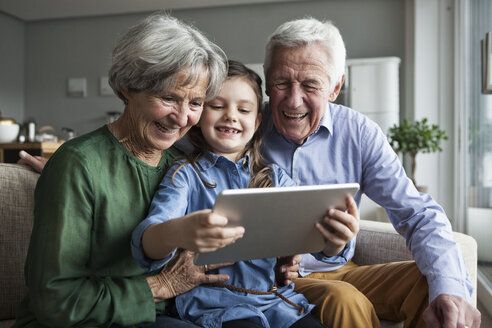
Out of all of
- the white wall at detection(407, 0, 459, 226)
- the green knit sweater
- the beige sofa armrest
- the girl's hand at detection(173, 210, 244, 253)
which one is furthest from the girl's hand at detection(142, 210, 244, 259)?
the white wall at detection(407, 0, 459, 226)

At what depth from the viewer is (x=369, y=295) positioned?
1.41 m

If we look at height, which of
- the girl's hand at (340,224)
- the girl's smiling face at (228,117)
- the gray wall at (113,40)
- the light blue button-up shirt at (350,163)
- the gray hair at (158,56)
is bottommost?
the girl's hand at (340,224)

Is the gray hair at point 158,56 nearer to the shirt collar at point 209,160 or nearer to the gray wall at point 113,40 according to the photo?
the shirt collar at point 209,160

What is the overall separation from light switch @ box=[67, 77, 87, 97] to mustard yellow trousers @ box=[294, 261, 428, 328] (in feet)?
19.0

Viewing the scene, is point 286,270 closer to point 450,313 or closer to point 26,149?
point 450,313

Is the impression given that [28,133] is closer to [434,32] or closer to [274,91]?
[274,91]

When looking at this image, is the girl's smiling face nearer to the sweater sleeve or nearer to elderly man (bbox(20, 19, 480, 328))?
elderly man (bbox(20, 19, 480, 328))

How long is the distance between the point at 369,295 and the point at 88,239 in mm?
868

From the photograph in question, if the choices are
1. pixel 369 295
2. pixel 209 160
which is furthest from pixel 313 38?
pixel 369 295

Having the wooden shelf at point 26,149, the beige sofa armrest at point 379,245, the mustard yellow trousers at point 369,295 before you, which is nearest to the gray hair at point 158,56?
the mustard yellow trousers at point 369,295

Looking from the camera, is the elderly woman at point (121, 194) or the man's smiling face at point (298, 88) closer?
the elderly woman at point (121, 194)

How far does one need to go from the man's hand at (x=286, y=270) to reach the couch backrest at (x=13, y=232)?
739 mm

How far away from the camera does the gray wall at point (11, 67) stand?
6402mm

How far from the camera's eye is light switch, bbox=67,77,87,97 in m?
6.54
